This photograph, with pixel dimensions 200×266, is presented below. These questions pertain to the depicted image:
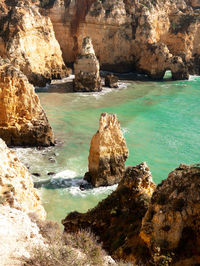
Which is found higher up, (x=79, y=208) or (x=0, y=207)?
(x=0, y=207)

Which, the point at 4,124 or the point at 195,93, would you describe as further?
the point at 195,93

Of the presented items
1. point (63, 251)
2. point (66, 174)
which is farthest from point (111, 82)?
point (63, 251)

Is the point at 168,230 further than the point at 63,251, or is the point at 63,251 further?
the point at 168,230

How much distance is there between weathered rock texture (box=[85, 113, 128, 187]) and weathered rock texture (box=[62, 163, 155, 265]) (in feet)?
26.0

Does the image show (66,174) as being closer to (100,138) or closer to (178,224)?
(100,138)

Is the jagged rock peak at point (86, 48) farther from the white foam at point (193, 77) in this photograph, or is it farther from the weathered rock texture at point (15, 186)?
the weathered rock texture at point (15, 186)

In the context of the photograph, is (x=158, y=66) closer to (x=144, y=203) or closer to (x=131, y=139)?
(x=131, y=139)

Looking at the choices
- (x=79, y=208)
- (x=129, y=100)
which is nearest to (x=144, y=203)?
(x=79, y=208)

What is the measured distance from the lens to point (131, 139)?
1082 inches

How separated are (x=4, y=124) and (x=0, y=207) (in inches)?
632

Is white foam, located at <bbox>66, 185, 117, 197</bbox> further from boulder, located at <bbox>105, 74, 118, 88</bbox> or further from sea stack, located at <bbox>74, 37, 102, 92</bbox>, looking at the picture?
boulder, located at <bbox>105, 74, 118, 88</bbox>

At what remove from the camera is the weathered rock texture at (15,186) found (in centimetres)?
853

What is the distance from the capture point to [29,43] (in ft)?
133

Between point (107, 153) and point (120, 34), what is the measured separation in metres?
35.7
